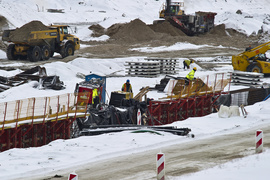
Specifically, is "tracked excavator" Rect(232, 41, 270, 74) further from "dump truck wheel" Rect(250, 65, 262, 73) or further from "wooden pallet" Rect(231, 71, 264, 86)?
"wooden pallet" Rect(231, 71, 264, 86)

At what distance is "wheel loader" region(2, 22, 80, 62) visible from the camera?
34281 millimetres

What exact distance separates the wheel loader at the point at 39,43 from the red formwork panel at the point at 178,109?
17.1m

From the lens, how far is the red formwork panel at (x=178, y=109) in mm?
18812

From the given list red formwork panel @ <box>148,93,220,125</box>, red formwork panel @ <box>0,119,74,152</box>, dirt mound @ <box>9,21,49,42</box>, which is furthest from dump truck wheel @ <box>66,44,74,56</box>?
red formwork panel @ <box>0,119,74,152</box>

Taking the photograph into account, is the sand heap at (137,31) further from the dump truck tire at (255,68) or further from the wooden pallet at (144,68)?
the dump truck tire at (255,68)

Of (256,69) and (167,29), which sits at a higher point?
(167,29)

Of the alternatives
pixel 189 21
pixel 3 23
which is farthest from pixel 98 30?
pixel 3 23

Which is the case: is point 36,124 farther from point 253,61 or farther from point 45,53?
point 45,53

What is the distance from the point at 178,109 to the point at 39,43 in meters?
18.4

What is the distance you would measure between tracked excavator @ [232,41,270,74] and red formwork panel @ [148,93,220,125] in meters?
9.34

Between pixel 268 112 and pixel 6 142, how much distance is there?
11284 mm

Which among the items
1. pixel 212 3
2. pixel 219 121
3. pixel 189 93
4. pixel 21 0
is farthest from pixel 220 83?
pixel 212 3

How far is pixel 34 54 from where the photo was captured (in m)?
34.8

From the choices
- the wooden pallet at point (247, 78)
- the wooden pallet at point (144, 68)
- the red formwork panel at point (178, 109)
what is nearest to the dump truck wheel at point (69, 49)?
the wooden pallet at point (144, 68)
